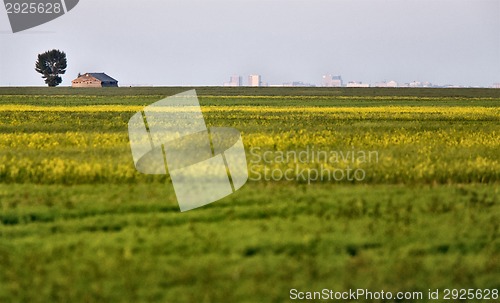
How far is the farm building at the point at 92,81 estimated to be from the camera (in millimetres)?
160750

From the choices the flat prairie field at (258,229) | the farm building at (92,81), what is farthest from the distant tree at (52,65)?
the flat prairie field at (258,229)

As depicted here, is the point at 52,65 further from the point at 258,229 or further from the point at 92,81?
the point at 258,229

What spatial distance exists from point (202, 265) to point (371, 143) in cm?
1665

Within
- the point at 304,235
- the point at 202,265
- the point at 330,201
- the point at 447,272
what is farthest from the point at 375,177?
the point at 202,265

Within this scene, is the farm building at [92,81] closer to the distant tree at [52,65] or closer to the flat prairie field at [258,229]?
the distant tree at [52,65]

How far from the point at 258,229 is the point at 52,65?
15551 cm

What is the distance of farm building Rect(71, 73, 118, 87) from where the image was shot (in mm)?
160750

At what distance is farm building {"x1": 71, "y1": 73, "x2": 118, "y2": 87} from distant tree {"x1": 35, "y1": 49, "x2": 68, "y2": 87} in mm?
4663

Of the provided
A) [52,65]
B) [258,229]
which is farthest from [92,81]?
[258,229]

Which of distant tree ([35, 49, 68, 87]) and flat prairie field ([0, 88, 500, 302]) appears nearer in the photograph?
flat prairie field ([0, 88, 500, 302])

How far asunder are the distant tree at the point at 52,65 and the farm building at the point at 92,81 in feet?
15.3

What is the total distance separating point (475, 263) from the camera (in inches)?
449

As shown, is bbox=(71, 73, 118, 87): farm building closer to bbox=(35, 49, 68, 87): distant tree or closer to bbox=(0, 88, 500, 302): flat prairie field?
bbox=(35, 49, 68, 87): distant tree

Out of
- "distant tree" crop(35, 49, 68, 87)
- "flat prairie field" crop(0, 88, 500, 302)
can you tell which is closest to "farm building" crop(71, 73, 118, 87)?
"distant tree" crop(35, 49, 68, 87)
